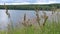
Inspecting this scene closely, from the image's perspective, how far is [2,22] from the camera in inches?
59.5

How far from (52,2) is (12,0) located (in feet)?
1.14

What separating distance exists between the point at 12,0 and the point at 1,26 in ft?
0.86

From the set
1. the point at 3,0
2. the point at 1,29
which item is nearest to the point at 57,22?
the point at 1,29

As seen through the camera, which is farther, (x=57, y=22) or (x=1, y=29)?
(x=1, y=29)

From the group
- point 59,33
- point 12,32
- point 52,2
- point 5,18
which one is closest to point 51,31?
point 59,33

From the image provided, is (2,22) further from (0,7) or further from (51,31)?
(51,31)

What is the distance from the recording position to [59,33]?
1.13 m

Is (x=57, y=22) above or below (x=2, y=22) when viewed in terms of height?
above

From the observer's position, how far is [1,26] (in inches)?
55.4

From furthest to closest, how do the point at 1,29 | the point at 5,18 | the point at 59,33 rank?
the point at 5,18 < the point at 1,29 < the point at 59,33

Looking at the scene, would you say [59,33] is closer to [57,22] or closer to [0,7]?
[57,22]

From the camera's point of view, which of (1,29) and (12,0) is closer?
(1,29)

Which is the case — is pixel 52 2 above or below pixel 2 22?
above

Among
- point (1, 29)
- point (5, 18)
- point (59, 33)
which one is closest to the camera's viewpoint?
point (59, 33)
